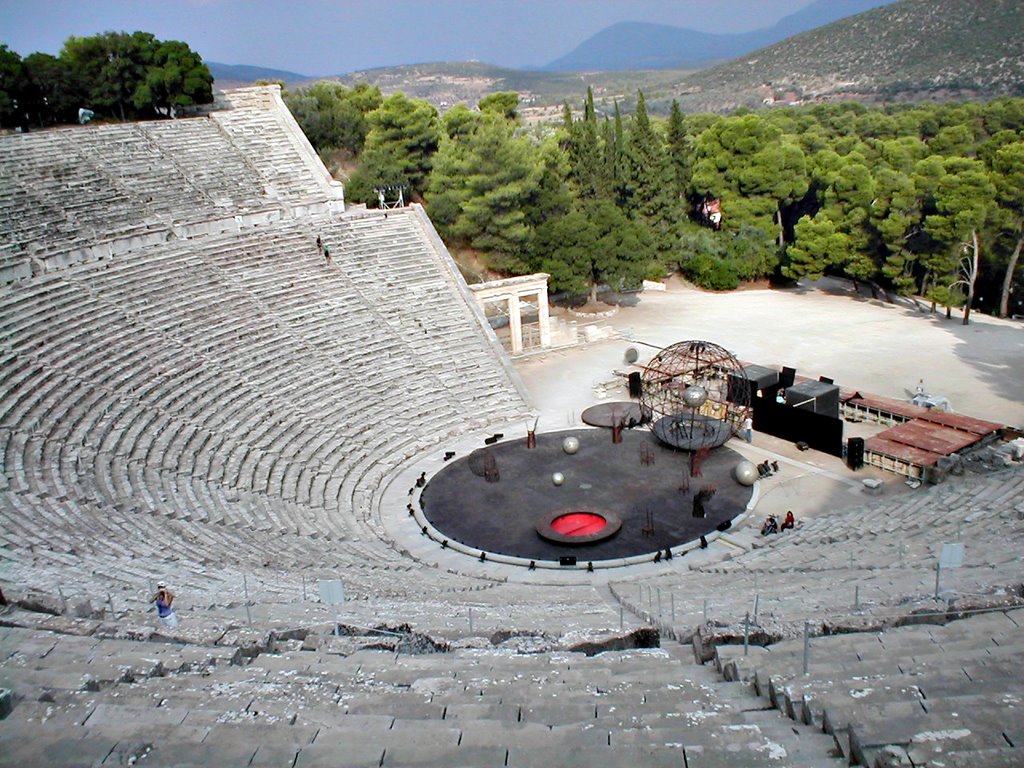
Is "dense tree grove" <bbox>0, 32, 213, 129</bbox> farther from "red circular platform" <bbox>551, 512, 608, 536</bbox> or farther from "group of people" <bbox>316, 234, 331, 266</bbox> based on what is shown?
"red circular platform" <bbox>551, 512, 608, 536</bbox>

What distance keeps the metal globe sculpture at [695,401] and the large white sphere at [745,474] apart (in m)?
1.64

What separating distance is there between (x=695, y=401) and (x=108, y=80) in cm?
2965

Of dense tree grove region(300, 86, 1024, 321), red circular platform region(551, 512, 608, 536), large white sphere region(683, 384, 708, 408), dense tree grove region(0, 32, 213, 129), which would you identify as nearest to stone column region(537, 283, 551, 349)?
dense tree grove region(300, 86, 1024, 321)

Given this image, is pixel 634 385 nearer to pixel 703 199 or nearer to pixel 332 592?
pixel 332 592

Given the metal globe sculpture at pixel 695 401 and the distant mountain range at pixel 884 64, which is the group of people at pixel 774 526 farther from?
the distant mountain range at pixel 884 64

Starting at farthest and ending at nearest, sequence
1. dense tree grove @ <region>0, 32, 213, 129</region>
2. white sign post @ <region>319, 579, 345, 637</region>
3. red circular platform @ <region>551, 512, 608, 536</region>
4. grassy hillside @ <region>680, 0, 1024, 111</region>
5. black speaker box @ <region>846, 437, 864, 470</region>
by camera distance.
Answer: grassy hillside @ <region>680, 0, 1024, 111</region> → dense tree grove @ <region>0, 32, 213, 129</region> → black speaker box @ <region>846, 437, 864, 470</region> → red circular platform @ <region>551, 512, 608, 536</region> → white sign post @ <region>319, 579, 345, 637</region>

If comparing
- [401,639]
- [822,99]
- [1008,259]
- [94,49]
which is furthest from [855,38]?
[401,639]

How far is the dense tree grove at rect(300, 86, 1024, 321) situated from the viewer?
38531 millimetres

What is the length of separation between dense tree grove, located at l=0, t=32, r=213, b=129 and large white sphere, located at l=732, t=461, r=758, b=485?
2924cm

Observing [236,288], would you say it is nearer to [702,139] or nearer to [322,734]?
[322,734]

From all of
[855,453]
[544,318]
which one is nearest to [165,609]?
[855,453]

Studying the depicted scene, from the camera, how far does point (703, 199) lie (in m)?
53.3

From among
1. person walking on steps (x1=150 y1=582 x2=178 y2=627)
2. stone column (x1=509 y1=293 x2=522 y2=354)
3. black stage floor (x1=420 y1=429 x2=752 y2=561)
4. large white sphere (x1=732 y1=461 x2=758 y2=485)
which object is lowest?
black stage floor (x1=420 y1=429 x2=752 y2=561)

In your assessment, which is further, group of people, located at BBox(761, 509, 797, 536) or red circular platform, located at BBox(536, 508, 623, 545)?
group of people, located at BBox(761, 509, 797, 536)
